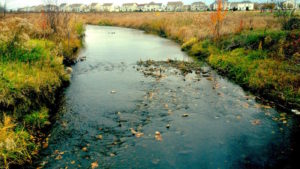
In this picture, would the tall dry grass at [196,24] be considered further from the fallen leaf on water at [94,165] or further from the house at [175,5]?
the house at [175,5]

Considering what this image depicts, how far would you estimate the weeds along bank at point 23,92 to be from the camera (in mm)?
6887

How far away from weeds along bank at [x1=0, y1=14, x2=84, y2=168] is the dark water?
1.97 feet

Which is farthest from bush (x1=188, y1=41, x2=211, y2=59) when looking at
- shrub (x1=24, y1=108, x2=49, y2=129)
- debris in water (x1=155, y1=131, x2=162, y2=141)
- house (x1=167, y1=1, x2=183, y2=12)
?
house (x1=167, y1=1, x2=183, y2=12)

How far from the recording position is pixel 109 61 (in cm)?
1980

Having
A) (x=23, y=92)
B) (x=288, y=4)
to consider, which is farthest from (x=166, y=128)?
(x=288, y=4)

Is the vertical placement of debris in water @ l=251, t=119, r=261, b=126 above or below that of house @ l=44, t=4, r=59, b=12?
below

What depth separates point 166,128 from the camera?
8.76 meters

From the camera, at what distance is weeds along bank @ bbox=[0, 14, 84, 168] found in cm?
689

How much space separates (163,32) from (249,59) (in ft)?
76.7

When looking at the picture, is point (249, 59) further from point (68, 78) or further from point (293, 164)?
point (68, 78)

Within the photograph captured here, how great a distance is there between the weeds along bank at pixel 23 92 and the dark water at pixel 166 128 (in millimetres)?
600

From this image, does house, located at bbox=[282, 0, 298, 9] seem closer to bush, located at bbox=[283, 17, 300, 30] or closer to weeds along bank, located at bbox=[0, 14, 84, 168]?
bush, located at bbox=[283, 17, 300, 30]

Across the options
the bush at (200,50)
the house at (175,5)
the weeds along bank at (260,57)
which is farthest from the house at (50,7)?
the house at (175,5)

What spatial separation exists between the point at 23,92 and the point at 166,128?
5341mm
